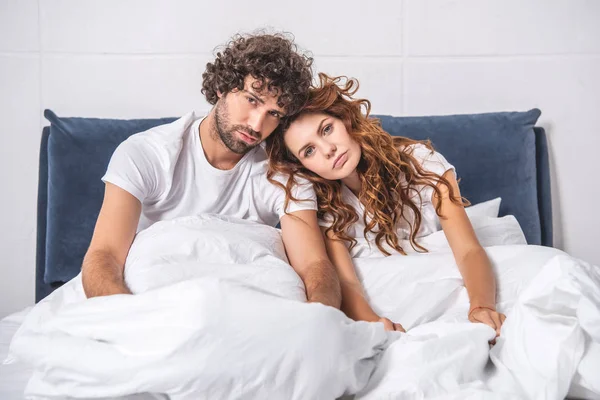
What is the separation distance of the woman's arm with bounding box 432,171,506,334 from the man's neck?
67 cm

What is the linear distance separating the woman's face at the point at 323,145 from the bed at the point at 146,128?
49 cm

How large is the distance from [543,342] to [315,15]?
6.30 ft

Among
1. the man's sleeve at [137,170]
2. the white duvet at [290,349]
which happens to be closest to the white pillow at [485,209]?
the white duvet at [290,349]

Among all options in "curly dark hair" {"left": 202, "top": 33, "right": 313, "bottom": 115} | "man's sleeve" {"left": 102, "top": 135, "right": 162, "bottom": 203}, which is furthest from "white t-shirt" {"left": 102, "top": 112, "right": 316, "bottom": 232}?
"curly dark hair" {"left": 202, "top": 33, "right": 313, "bottom": 115}

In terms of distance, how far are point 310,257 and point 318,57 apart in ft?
3.82

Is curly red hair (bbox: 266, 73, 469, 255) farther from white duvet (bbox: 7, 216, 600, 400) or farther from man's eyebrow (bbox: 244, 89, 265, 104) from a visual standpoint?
Result: white duvet (bbox: 7, 216, 600, 400)

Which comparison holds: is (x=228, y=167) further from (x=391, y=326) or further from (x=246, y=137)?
(x=391, y=326)

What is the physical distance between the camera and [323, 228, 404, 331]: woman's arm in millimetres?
1782

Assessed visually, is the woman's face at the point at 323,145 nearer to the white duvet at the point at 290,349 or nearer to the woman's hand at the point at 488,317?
the woman's hand at the point at 488,317

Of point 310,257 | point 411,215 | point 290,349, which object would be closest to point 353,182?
point 411,215

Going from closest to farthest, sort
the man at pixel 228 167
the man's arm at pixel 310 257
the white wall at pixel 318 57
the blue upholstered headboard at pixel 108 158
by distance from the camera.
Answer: the man's arm at pixel 310 257 → the man at pixel 228 167 → the blue upholstered headboard at pixel 108 158 → the white wall at pixel 318 57

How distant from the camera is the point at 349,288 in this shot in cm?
190

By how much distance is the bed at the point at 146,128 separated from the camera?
2.34 m

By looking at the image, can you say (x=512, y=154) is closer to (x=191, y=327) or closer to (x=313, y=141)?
(x=313, y=141)
